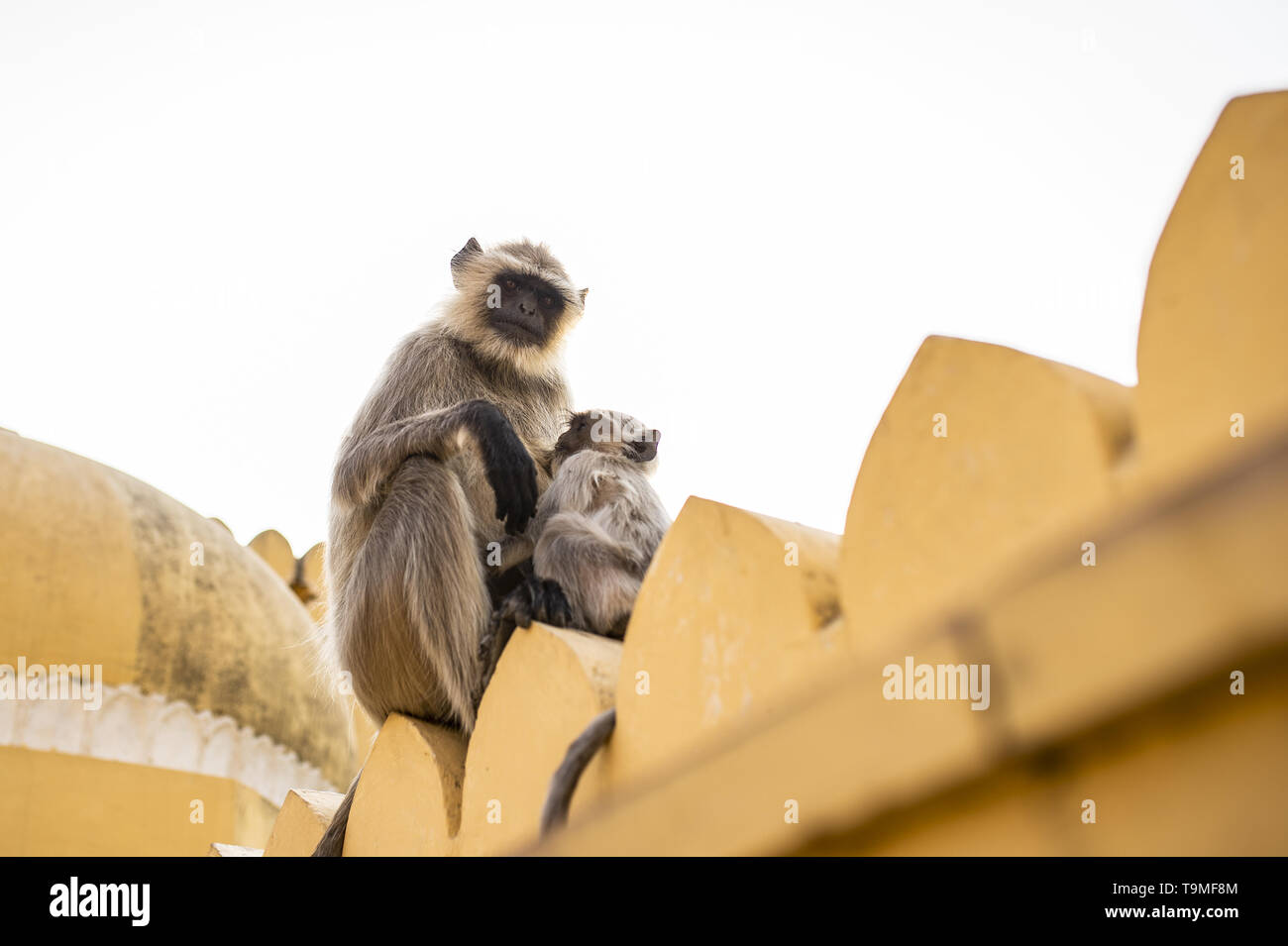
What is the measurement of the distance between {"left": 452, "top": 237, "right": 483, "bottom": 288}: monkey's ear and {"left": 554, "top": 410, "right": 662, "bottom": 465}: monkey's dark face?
1.12 metres

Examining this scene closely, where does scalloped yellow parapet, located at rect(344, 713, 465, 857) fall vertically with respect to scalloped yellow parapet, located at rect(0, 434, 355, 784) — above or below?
below

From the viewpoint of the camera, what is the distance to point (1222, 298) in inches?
59.9

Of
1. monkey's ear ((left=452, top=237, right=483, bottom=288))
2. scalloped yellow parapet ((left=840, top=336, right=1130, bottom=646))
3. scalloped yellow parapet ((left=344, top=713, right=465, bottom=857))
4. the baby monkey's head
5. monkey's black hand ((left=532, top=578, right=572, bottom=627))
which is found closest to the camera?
scalloped yellow parapet ((left=840, top=336, right=1130, bottom=646))

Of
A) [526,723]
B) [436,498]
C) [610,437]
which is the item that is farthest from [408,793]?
[610,437]

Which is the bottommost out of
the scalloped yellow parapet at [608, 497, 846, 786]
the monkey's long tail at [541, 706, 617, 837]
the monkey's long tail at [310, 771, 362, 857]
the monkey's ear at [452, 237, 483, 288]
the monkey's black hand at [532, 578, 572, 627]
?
the monkey's long tail at [310, 771, 362, 857]

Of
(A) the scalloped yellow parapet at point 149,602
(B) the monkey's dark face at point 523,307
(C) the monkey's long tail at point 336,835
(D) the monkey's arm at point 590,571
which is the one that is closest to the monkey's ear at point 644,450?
(D) the monkey's arm at point 590,571

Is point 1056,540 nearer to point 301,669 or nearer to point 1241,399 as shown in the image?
point 1241,399

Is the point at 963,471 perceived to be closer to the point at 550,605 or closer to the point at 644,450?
the point at 550,605

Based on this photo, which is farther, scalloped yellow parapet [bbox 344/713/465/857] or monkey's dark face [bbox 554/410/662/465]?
monkey's dark face [bbox 554/410/662/465]

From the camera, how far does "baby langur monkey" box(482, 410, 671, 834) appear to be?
9.23 ft

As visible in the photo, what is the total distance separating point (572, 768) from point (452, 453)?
4.30 ft

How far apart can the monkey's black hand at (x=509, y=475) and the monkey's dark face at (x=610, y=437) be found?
0.33 metres

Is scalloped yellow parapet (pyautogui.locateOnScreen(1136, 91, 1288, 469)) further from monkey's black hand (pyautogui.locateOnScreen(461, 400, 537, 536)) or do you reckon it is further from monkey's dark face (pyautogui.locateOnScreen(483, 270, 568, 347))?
monkey's dark face (pyautogui.locateOnScreen(483, 270, 568, 347))

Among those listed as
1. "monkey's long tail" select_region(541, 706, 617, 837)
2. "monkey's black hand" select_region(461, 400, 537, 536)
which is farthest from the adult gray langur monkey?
"monkey's long tail" select_region(541, 706, 617, 837)
